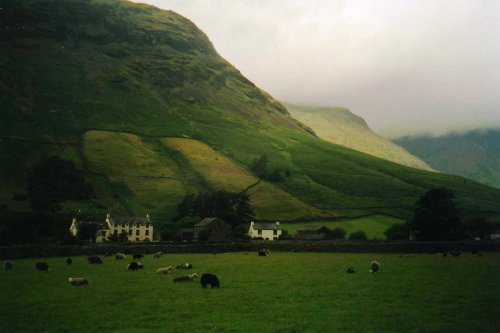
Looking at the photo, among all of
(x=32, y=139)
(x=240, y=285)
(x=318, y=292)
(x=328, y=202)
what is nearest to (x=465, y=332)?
(x=318, y=292)

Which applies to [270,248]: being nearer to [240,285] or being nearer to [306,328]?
[240,285]

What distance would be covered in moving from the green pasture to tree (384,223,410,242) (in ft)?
27.6

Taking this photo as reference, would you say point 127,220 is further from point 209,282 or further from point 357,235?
point 209,282

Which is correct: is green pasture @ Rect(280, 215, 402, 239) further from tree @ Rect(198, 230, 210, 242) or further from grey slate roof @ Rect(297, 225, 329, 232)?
tree @ Rect(198, 230, 210, 242)

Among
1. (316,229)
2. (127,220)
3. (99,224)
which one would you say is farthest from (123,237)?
(316,229)

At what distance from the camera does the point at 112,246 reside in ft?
271

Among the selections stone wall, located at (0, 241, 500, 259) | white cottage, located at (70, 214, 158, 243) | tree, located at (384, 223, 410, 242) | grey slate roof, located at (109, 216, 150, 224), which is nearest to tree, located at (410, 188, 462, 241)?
tree, located at (384, 223, 410, 242)

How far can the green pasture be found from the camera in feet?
476

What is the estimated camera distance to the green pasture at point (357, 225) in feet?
476

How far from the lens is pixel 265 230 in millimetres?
148000

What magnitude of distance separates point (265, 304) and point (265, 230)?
12202 centimetres

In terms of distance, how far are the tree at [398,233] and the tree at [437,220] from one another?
16305mm

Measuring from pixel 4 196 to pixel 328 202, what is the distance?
106482 mm

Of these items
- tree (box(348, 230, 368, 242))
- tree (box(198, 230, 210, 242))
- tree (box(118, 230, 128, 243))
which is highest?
tree (box(348, 230, 368, 242))
